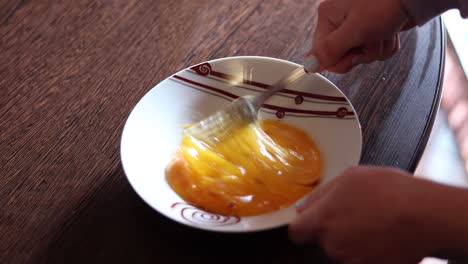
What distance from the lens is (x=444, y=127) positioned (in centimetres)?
142

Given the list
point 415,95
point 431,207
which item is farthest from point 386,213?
point 415,95

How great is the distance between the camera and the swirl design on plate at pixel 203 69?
0.86 metres

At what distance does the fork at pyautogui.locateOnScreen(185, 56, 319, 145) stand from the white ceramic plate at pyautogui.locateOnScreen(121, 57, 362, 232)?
0.02 metres

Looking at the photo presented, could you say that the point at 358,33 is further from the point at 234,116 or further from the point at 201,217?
the point at 201,217

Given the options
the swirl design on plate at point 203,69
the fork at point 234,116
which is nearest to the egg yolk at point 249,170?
the fork at point 234,116

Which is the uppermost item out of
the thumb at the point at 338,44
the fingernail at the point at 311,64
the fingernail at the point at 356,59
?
the thumb at the point at 338,44

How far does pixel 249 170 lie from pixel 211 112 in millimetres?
136

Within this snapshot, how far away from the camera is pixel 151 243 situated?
677mm

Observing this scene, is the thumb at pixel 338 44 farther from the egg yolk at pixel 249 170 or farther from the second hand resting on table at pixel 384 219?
the second hand resting on table at pixel 384 219

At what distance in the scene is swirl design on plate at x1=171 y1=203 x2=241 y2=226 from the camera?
2.16ft

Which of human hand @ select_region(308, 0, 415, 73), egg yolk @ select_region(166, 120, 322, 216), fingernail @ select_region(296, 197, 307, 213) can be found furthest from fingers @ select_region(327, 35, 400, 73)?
fingernail @ select_region(296, 197, 307, 213)

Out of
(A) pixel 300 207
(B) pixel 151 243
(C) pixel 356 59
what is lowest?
(B) pixel 151 243

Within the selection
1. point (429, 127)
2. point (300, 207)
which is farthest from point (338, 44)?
point (300, 207)

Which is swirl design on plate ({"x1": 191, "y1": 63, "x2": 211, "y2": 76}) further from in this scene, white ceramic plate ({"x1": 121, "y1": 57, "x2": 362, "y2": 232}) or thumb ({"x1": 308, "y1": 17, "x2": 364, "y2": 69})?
thumb ({"x1": 308, "y1": 17, "x2": 364, "y2": 69})
